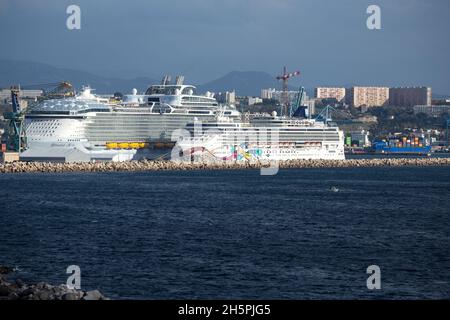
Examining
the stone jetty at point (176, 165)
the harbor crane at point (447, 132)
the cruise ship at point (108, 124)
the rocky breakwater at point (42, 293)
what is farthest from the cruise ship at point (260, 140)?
the harbor crane at point (447, 132)

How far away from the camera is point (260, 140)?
6300cm

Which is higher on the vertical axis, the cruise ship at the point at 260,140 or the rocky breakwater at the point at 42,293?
the cruise ship at the point at 260,140

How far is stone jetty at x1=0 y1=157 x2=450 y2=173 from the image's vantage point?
169 feet

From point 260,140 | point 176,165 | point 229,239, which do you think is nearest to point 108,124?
point 176,165

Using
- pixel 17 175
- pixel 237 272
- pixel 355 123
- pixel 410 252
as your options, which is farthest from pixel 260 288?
pixel 355 123

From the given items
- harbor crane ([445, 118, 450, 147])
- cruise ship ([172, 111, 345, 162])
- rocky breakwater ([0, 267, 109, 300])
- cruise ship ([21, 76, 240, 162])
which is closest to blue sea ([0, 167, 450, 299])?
rocky breakwater ([0, 267, 109, 300])

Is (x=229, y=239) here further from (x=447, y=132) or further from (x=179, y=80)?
(x=447, y=132)

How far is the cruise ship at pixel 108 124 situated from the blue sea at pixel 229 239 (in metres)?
17.5

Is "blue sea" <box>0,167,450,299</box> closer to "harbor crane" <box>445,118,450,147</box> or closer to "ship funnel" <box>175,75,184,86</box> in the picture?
"ship funnel" <box>175,75,184,86</box>

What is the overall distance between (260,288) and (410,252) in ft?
18.3

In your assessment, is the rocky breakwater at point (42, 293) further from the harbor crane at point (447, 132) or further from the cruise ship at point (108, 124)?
the harbor crane at point (447, 132)

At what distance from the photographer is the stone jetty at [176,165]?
51.4 meters

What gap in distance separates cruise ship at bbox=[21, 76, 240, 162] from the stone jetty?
2792mm
